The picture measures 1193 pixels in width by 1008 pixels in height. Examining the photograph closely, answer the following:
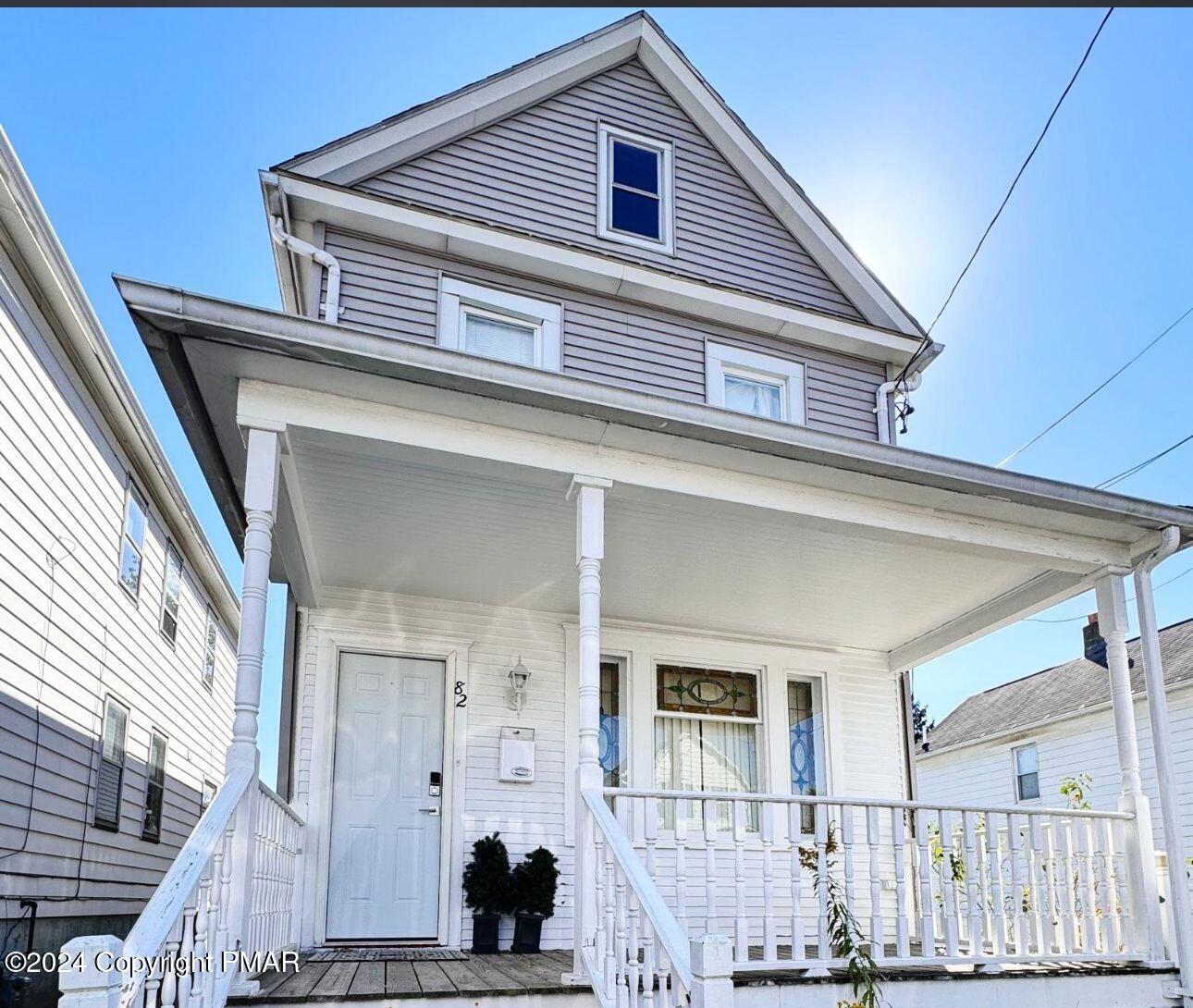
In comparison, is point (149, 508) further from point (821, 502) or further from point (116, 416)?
point (821, 502)

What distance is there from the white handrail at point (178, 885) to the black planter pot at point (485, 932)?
3.09 metres

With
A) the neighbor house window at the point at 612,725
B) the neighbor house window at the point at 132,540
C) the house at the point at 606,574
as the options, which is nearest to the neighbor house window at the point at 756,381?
the house at the point at 606,574

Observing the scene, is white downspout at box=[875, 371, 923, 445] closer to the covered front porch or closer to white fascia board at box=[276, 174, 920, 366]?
white fascia board at box=[276, 174, 920, 366]

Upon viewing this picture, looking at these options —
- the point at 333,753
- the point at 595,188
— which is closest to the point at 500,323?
the point at 595,188

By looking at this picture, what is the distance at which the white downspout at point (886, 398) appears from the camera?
8.77m

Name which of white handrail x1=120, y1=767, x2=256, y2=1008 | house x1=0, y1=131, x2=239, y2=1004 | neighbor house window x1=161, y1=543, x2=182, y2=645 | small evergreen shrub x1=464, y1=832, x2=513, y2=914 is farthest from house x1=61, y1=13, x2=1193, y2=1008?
neighbor house window x1=161, y1=543, x2=182, y2=645

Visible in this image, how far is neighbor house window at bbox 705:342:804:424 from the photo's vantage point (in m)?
8.41

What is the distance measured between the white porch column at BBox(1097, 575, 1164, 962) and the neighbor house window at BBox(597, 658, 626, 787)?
3317mm

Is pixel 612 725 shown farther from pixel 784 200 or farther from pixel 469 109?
pixel 469 109

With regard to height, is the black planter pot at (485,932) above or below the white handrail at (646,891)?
below

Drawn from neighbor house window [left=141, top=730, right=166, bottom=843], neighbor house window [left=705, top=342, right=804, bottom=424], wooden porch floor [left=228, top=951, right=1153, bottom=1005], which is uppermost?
neighbor house window [left=705, top=342, right=804, bottom=424]

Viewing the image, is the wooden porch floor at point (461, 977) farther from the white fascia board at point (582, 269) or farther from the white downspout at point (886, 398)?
the white fascia board at point (582, 269)

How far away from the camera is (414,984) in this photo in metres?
4.63

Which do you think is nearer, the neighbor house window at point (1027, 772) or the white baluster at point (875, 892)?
the white baluster at point (875, 892)
